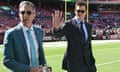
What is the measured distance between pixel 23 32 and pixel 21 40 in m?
0.10

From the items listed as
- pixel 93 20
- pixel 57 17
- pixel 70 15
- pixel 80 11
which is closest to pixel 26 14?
pixel 57 17

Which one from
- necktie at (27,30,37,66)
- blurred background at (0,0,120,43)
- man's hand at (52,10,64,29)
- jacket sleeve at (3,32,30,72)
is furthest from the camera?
blurred background at (0,0,120,43)

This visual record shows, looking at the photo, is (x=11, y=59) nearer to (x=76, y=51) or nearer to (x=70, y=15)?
(x=76, y=51)

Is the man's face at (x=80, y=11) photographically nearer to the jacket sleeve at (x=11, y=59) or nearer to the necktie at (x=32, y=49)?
the necktie at (x=32, y=49)

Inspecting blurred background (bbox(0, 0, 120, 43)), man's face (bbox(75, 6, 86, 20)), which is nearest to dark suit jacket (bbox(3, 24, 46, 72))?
man's face (bbox(75, 6, 86, 20))

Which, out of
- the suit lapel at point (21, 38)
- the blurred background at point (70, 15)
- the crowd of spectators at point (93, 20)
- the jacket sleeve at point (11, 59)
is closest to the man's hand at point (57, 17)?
the suit lapel at point (21, 38)

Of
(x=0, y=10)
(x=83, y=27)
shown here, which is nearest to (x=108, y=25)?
(x=0, y=10)

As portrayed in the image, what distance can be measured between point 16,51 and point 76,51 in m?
2.28

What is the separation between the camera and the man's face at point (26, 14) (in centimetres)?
448

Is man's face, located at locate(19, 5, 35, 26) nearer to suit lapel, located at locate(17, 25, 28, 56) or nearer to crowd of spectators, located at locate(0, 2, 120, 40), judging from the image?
suit lapel, located at locate(17, 25, 28, 56)

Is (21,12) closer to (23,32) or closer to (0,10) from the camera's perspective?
(23,32)

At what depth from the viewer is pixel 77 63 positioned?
6652 millimetres

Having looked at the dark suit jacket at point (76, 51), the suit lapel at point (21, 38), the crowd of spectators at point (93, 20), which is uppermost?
the suit lapel at point (21, 38)

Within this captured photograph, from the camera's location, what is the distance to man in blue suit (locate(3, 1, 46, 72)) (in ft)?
14.5
